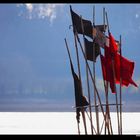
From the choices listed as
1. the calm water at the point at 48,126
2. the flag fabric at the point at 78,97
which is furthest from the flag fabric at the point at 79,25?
the calm water at the point at 48,126

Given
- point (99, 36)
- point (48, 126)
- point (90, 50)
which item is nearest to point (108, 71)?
point (90, 50)

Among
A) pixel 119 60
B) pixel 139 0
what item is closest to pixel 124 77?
pixel 119 60

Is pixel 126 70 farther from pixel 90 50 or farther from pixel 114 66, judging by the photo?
pixel 90 50

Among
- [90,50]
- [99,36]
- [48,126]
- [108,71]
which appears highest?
[99,36]

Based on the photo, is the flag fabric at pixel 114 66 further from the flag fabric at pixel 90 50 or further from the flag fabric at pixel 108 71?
the flag fabric at pixel 90 50

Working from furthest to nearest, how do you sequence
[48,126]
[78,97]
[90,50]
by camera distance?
[48,126] < [90,50] < [78,97]

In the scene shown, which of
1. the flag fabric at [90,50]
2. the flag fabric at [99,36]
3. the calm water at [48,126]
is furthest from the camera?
the calm water at [48,126]

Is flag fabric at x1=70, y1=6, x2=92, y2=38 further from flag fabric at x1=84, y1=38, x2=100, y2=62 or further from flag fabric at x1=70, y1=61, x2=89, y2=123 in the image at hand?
flag fabric at x1=70, y1=61, x2=89, y2=123

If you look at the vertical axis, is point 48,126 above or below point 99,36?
below

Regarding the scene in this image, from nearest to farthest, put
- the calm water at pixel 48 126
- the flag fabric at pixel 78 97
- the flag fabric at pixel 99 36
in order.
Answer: the flag fabric at pixel 78 97
the flag fabric at pixel 99 36
the calm water at pixel 48 126

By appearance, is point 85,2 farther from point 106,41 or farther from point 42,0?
point 106,41

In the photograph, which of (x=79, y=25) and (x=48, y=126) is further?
(x=48, y=126)

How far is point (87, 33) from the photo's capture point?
234 inches
